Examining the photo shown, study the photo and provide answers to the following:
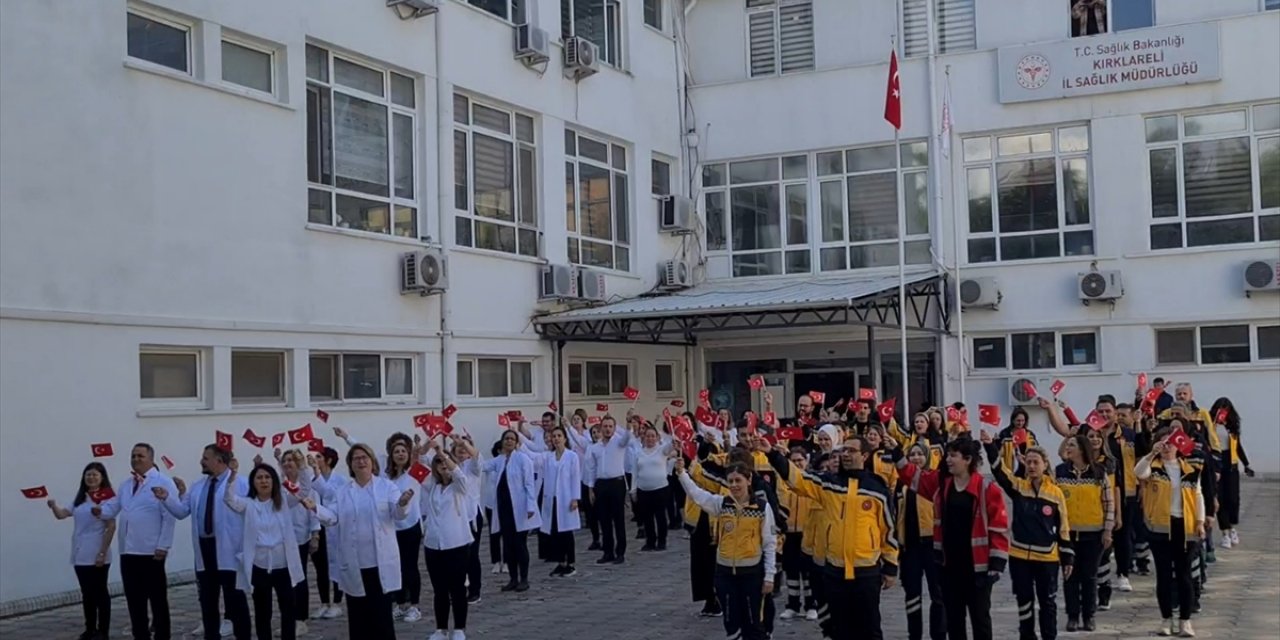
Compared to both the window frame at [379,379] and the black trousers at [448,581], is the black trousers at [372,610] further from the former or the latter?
the window frame at [379,379]

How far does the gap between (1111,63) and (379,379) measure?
13989 mm

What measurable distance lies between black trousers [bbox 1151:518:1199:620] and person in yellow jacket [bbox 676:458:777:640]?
3310 mm

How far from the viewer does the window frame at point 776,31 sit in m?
24.9

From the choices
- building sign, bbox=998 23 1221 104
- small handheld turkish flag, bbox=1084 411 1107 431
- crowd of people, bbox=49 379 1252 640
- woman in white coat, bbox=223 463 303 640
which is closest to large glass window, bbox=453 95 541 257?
crowd of people, bbox=49 379 1252 640

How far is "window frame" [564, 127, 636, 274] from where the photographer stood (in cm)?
2202

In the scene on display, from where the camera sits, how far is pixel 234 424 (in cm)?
1476

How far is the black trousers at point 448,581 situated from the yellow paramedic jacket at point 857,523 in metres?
3.15

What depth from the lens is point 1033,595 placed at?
29.9 ft

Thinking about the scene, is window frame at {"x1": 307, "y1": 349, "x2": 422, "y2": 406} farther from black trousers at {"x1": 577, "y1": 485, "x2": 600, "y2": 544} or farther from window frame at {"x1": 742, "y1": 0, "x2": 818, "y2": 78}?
window frame at {"x1": 742, "y1": 0, "x2": 818, "y2": 78}

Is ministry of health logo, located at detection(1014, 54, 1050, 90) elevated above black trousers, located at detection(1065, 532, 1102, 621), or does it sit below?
above

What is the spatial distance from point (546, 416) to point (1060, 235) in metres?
11.3

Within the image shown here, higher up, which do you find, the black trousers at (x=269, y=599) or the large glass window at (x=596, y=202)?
the large glass window at (x=596, y=202)

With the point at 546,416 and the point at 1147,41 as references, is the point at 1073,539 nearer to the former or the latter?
the point at 546,416

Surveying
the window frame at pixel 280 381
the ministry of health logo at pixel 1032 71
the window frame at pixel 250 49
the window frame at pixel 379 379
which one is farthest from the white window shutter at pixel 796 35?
the window frame at pixel 280 381
